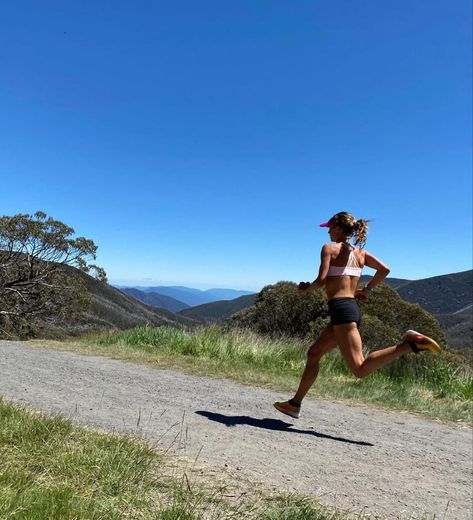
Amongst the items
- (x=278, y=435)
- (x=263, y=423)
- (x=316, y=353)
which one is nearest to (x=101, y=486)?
(x=278, y=435)

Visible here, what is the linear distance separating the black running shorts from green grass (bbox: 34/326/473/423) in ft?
7.02

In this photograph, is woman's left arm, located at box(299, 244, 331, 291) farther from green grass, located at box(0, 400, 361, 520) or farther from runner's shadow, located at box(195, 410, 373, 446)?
green grass, located at box(0, 400, 361, 520)

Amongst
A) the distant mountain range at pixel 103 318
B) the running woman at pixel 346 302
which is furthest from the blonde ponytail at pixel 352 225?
the distant mountain range at pixel 103 318

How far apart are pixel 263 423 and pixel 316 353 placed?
0.88 m

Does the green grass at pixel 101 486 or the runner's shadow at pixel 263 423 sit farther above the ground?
the green grass at pixel 101 486

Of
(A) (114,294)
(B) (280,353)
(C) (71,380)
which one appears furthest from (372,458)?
(A) (114,294)

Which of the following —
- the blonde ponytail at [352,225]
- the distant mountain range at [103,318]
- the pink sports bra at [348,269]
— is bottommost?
the distant mountain range at [103,318]

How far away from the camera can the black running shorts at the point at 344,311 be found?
4.62m

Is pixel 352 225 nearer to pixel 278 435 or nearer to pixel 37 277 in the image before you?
pixel 278 435

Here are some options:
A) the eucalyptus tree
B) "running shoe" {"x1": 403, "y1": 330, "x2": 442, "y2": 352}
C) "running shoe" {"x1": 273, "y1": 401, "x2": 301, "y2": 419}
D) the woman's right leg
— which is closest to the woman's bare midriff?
the woman's right leg

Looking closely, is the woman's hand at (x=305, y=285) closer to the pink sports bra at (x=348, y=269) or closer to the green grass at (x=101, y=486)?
the pink sports bra at (x=348, y=269)

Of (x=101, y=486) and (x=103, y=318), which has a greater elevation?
(x=101, y=486)

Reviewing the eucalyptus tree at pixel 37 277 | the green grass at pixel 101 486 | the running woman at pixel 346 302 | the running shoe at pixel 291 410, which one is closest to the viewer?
the green grass at pixel 101 486

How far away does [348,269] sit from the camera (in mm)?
4707
